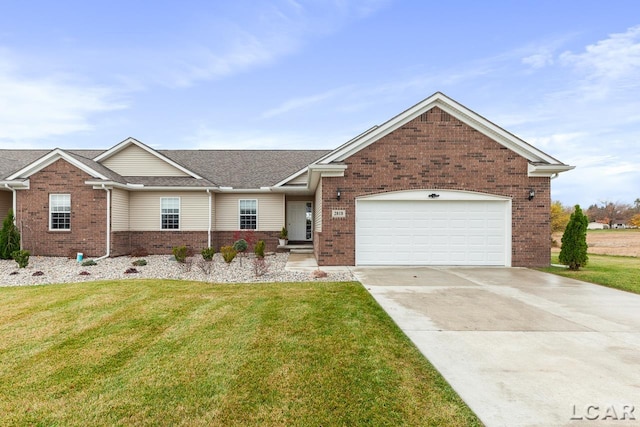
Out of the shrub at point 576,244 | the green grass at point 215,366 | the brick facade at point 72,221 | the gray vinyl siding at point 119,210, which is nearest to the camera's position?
the green grass at point 215,366

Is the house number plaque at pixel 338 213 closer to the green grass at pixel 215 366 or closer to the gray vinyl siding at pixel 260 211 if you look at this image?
the green grass at pixel 215 366

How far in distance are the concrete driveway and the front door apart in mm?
9938

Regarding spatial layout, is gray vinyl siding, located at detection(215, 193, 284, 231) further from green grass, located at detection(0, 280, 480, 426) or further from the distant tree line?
the distant tree line

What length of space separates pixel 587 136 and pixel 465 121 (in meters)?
18.3

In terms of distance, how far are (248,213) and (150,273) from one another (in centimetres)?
720

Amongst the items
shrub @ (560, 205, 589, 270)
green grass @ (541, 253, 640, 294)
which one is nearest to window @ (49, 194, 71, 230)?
green grass @ (541, 253, 640, 294)

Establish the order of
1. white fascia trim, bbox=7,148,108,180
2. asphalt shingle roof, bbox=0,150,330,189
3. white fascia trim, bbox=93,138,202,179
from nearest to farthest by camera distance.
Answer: white fascia trim, bbox=7,148,108,180 → asphalt shingle roof, bbox=0,150,330,189 → white fascia trim, bbox=93,138,202,179

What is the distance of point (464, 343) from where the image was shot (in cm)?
436

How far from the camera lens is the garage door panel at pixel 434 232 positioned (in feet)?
37.7

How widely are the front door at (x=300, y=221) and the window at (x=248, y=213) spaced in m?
2.01

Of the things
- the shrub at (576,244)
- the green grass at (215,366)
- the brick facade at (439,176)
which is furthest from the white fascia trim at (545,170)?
the green grass at (215,366)

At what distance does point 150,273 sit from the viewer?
10156mm

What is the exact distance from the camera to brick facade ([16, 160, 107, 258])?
1365 centimetres

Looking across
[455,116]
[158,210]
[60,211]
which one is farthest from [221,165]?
[455,116]
